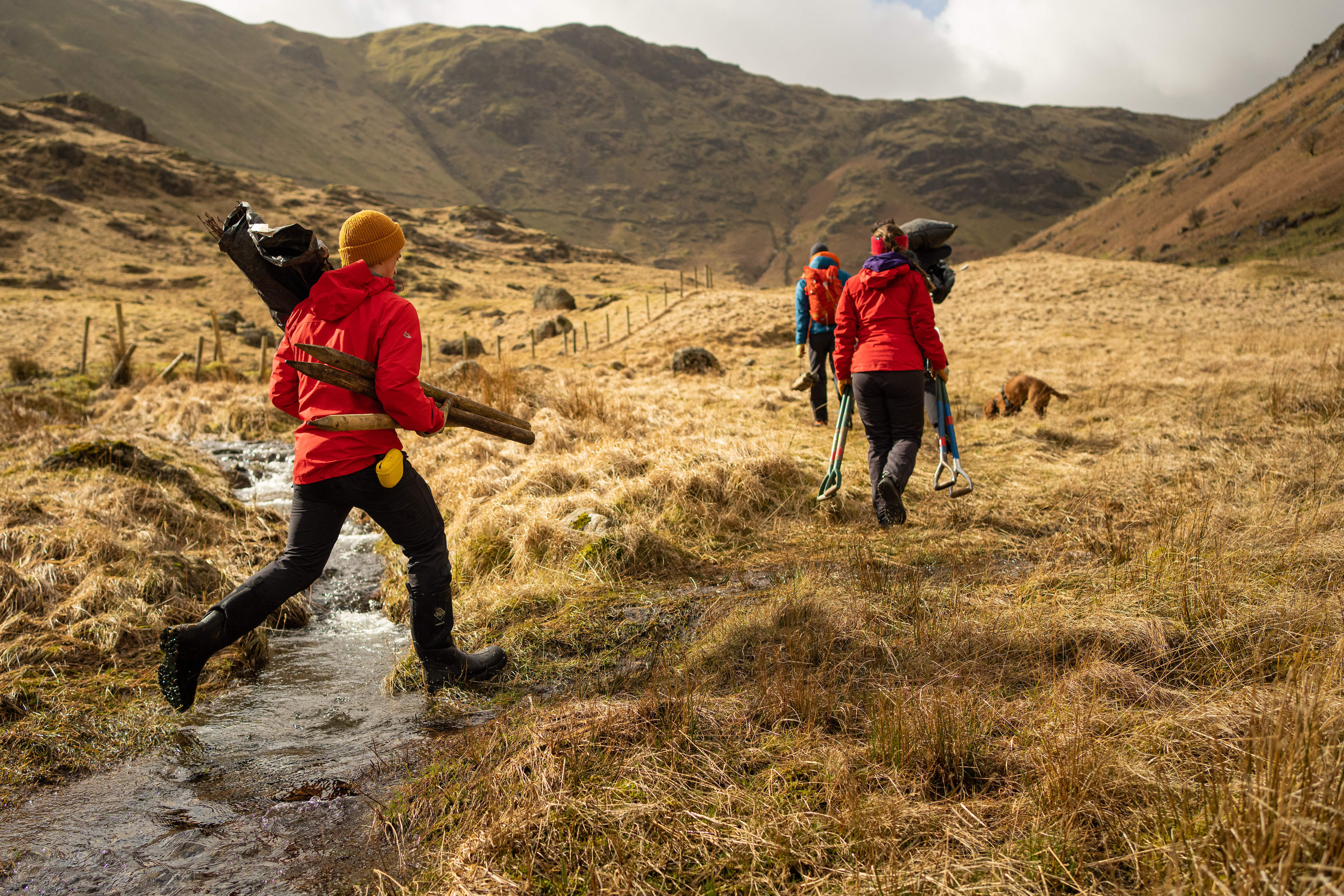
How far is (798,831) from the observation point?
2.01 meters

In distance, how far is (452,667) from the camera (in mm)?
3336

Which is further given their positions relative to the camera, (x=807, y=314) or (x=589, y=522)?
(x=807, y=314)

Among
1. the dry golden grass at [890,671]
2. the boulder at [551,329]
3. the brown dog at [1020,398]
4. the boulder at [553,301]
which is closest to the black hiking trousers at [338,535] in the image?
the dry golden grass at [890,671]

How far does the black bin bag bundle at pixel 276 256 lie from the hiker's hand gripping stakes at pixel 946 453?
182 inches

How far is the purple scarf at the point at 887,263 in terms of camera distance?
17.1ft

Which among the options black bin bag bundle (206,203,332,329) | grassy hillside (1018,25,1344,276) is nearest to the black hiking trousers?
black bin bag bundle (206,203,332,329)

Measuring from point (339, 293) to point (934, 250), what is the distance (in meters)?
5.42

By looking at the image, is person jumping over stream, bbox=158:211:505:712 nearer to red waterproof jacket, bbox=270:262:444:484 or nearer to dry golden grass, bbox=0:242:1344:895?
red waterproof jacket, bbox=270:262:444:484

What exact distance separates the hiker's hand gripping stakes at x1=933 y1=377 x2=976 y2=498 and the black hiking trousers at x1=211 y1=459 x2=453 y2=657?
3.96 m

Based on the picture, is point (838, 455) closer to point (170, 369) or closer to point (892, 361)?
point (892, 361)

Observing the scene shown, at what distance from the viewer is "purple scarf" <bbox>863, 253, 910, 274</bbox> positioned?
205 inches

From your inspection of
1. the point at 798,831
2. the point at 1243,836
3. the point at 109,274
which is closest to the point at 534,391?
the point at 798,831

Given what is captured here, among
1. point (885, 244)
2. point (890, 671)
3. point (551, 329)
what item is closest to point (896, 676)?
point (890, 671)

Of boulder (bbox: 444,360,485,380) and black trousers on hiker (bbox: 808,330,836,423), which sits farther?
boulder (bbox: 444,360,485,380)
